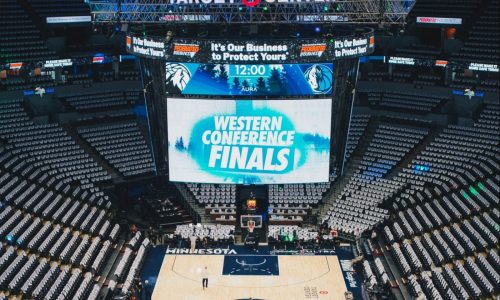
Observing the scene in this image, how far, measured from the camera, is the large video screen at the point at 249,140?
43125mm

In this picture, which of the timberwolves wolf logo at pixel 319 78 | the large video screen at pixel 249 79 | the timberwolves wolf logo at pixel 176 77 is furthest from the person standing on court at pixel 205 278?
the timberwolves wolf logo at pixel 319 78

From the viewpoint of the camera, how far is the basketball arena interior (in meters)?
37.9

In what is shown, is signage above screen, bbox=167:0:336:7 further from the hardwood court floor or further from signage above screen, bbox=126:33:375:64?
the hardwood court floor

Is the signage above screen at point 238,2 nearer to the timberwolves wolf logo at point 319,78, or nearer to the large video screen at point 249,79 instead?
the large video screen at point 249,79

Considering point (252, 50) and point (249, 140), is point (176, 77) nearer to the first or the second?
point (252, 50)

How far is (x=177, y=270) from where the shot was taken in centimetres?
4031

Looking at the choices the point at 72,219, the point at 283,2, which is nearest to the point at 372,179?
the point at 283,2

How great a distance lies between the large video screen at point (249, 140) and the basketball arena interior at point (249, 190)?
9 centimetres

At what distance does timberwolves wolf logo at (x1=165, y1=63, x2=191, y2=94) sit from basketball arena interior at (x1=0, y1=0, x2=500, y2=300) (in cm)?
6

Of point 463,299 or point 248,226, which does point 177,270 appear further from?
point 463,299

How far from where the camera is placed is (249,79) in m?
42.2

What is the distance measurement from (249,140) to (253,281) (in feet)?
29.3

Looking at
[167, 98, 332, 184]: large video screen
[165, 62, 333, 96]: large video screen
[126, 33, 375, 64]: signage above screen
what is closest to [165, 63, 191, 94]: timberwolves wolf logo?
[165, 62, 333, 96]: large video screen

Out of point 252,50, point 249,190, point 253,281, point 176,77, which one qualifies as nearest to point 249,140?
point 249,190
